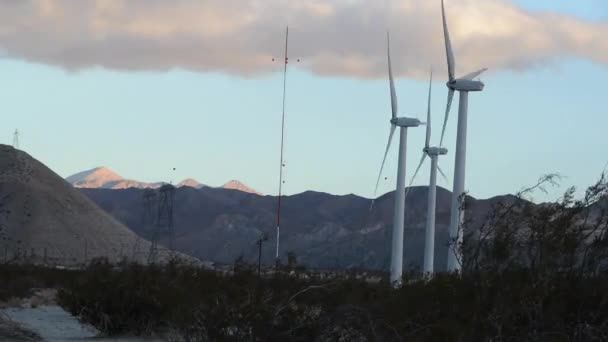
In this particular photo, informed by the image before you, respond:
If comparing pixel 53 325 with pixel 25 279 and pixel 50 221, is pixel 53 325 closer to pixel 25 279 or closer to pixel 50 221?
pixel 25 279

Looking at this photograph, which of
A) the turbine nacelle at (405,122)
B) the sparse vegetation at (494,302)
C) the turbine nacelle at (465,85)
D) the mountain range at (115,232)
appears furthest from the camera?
the mountain range at (115,232)

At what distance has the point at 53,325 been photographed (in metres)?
34.9

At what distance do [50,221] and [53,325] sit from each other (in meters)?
91.2

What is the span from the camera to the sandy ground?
29.6 m

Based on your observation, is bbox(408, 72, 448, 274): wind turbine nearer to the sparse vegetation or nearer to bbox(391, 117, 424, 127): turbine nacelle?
bbox(391, 117, 424, 127): turbine nacelle

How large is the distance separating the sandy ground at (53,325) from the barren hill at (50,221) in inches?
2688

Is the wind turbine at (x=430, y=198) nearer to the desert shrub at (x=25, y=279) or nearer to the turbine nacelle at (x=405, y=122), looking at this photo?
the turbine nacelle at (x=405, y=122)

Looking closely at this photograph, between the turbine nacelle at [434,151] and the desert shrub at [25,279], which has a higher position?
the turbine nacelle at [434,151]

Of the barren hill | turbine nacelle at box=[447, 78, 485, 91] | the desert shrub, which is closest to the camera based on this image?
the desert shrub

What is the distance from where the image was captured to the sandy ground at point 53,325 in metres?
29.6

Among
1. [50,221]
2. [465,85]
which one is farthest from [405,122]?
[50,221]

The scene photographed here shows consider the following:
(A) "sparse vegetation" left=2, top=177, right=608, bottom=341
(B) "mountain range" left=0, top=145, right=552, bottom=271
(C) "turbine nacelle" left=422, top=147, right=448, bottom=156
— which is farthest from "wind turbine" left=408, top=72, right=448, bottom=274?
(A) "sparse vegetation" left=2, top=177, right=608, bottom=341

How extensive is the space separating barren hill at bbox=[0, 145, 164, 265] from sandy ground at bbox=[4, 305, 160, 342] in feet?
224

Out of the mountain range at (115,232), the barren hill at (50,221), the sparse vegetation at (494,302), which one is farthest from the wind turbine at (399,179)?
the barren hill at (50,221)
